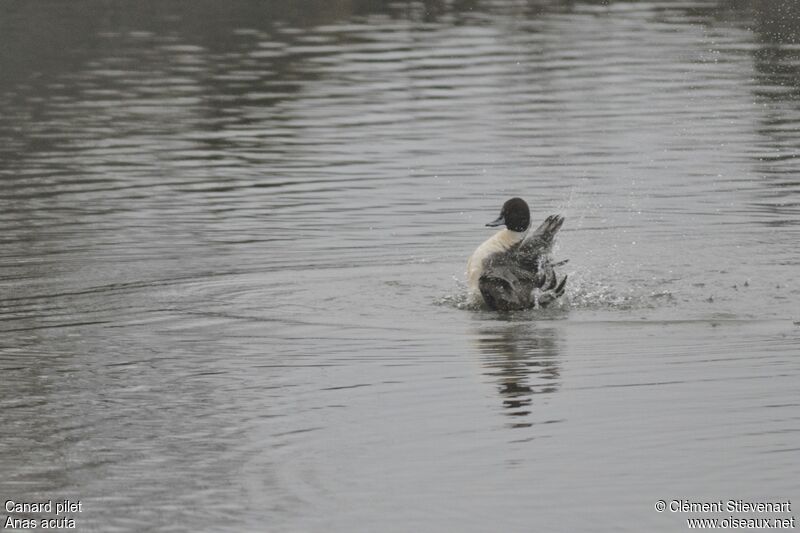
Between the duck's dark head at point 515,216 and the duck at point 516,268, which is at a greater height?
the duck's dark head at point 515,216

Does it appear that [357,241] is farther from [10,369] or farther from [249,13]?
[249,13]

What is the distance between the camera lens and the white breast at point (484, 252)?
47.1ft

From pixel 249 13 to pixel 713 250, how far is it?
3406 centimetres

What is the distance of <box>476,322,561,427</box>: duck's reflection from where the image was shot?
11211 millimetres

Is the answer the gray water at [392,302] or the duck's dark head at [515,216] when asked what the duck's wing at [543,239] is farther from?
the gray water at [392,302]

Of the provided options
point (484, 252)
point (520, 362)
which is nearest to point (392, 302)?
point (484, 252)

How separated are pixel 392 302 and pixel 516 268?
1076mm

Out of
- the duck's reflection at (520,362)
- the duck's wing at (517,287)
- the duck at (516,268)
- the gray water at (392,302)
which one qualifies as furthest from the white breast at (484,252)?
the duck's reflection at (520,362)

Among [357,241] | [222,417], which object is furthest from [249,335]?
[357,241]

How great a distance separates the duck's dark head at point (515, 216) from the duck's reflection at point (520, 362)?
140 cm

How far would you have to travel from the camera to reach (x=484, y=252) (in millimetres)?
14617

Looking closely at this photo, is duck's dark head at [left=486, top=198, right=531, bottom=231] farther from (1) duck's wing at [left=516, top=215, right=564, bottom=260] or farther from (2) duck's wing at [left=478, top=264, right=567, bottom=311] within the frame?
(2) duck's wing at [left=478, top=264, right=567, bottom=311]

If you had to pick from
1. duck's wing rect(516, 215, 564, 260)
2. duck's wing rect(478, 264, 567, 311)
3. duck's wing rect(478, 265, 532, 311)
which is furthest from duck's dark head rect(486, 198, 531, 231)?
duck's wing rect(478, 265, 532, 311)

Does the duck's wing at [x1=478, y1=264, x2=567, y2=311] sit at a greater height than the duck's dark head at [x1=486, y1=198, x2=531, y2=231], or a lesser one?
lesser
